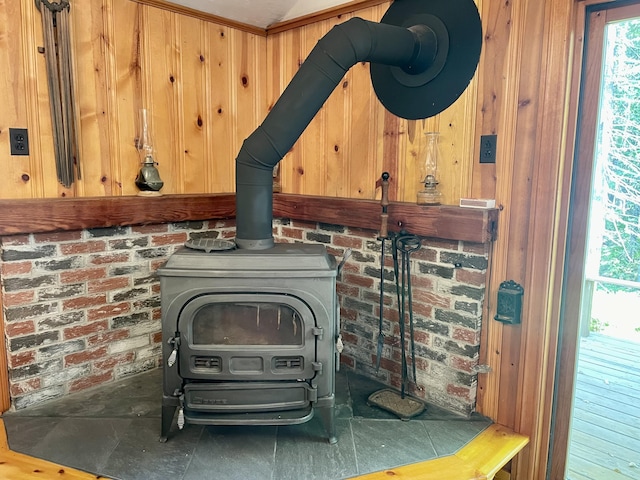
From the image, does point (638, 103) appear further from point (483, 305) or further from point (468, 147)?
point (483, 305)

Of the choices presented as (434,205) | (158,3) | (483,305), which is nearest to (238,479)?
(483,305)

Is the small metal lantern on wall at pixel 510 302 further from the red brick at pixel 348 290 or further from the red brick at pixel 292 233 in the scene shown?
the red brick at pixel 292 233

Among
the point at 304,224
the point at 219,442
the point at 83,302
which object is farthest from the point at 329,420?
the point at 83,302

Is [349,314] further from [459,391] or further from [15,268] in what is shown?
[15,268]

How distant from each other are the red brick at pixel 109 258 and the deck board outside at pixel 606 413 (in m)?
2.17

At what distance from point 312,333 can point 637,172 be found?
1.30m

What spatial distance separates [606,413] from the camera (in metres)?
2.32

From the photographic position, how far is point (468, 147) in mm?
1979

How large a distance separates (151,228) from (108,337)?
1.87ft

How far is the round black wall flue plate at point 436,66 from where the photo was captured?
1.91 m

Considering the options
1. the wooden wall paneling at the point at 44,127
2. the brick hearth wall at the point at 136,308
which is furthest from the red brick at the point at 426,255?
the wooden wall paneling at the point at 44,127

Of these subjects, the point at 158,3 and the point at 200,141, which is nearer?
the point at 158,3

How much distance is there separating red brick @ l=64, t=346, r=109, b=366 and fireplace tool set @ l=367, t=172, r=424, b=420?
1.30 metres

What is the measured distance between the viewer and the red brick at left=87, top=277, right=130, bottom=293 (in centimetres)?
221
